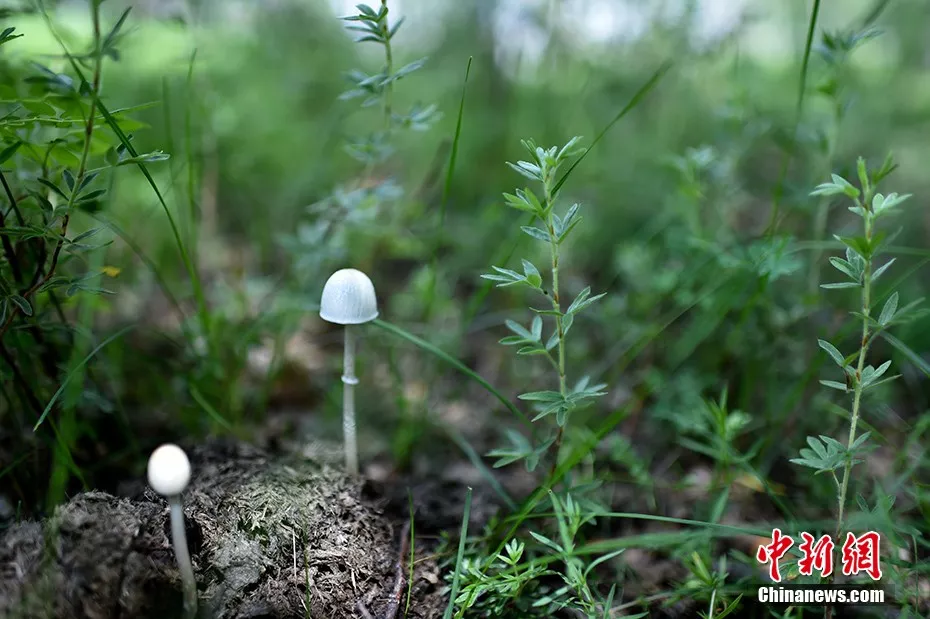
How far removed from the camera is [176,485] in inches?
56.0

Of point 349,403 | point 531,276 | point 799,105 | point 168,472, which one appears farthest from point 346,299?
point 799,105

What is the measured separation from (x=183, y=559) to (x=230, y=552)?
0.22 metres

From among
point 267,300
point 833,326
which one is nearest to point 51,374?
point 267,300

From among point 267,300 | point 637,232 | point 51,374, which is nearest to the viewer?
point 51,374

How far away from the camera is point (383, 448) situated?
2584 mm

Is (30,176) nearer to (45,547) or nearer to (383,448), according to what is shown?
(45,547)

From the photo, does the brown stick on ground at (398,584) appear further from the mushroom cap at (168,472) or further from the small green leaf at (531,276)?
the small green leaf at (531,276)

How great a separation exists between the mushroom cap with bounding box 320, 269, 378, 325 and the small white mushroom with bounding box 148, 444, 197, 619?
0.60 m

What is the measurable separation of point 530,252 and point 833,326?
4.92 feet

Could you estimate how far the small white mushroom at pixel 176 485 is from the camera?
1417 millimetres

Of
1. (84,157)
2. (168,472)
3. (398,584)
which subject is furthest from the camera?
(398,584)

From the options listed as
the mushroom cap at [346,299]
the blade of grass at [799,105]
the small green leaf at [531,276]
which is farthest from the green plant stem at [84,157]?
the blade of grass at [799,105]

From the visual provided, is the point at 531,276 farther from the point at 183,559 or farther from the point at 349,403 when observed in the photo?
the point at 183,559

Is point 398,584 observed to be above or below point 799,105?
below
